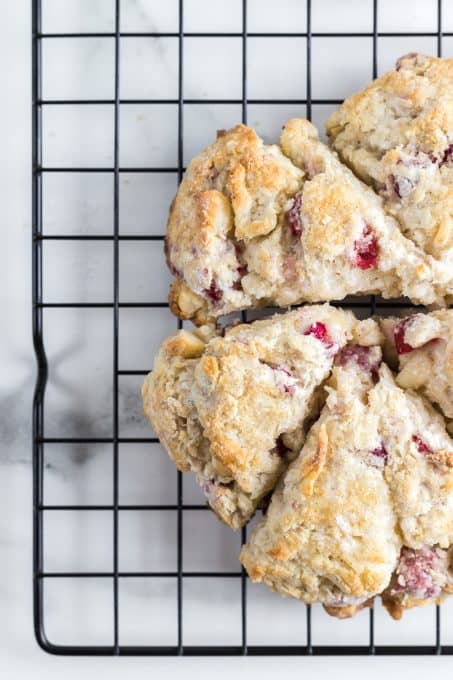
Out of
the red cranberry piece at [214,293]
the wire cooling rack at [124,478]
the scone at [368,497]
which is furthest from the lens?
the wire cooling rack at [124,478]

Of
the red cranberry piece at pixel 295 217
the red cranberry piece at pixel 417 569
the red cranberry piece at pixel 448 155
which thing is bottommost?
the red cranberry piece at pixel 417 569

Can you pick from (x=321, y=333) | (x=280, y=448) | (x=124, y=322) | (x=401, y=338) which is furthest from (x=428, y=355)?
(x=124, y=322)

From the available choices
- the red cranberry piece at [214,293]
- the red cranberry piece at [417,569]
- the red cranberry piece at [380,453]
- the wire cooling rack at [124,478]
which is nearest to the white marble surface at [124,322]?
the wire cooling rack at [124,478]

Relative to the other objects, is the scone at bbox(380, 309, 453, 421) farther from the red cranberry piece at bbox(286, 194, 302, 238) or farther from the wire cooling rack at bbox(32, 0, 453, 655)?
the wire cooling rack at bbox(32, 0, 453, 655)

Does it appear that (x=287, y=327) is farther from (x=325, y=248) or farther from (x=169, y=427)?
(x=169, y=427)

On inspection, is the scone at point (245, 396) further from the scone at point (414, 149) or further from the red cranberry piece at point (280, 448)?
the scone at point (414, 149)

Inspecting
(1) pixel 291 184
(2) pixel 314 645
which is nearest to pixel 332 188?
(1) pixel 291 184

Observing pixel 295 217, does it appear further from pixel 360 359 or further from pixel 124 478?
pixel 124 478
